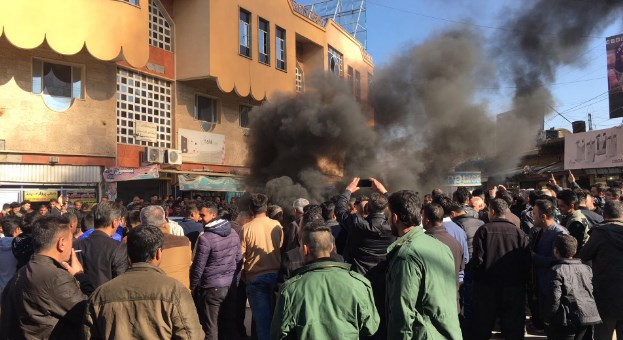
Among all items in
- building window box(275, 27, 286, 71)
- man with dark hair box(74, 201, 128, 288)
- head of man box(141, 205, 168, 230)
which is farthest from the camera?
building window box(275, 27, 286, 71)

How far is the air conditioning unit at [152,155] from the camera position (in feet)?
53.9

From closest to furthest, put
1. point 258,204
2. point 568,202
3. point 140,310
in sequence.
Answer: point 140,310, point 258,204, point 568,202

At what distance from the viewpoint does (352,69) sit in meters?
29.3

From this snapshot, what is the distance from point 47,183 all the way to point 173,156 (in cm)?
422

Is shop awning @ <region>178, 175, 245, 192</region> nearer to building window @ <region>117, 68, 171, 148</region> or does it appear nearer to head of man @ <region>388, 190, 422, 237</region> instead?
building window @ <region>117, 68, 171, 148</region>

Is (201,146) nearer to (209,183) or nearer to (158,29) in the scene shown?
(209,183)

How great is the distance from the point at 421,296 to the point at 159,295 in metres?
1.42

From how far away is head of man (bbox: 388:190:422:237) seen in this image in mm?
3078

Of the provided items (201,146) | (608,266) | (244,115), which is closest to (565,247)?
(608,266)

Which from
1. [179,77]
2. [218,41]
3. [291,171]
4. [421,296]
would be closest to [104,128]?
[179,77]

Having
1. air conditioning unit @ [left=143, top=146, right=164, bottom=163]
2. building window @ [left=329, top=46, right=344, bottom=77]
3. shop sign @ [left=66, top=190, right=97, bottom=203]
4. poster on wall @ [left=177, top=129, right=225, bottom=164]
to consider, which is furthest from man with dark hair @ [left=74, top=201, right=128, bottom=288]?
building window @ [left=329, top=46, right=344, bottom=77]

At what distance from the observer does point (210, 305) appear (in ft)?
16.6

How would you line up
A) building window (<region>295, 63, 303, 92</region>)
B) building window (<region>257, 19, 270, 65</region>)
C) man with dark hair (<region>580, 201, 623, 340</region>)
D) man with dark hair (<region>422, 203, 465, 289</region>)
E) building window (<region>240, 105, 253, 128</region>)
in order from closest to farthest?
man with dark hair (<region>422, 203, 465, 289</region>) < man with dark hair (<region>580, 201, 623, 340</region>) < building window (<region>257, 19, 270, 65</region>) < building window (<region>240, 105, 253, 128</region>) < building window (<region>295, 63, 303, 92</region>)

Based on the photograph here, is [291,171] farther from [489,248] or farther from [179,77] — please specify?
[489,248]
